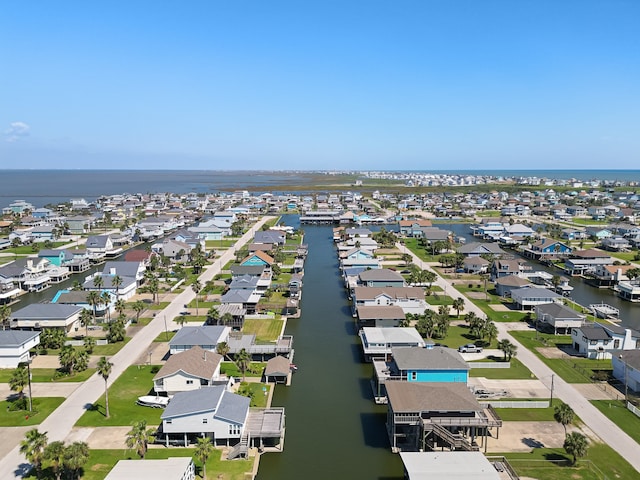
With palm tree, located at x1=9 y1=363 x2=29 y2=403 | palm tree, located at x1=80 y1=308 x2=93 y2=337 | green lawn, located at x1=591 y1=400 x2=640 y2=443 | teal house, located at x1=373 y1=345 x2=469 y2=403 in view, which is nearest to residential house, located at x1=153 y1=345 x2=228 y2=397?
palm tree, located at x1=9 y1=363 x2=29 y2=403

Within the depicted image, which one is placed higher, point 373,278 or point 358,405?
point 373,278

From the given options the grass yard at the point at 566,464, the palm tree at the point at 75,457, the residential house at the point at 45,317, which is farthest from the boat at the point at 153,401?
the grass yard at the point at 566,464

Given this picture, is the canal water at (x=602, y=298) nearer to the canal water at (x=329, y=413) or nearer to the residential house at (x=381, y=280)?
the residential house at (x=381, y=280)

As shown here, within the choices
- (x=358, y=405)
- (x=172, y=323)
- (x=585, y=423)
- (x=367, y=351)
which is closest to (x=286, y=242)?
(x=172, y=323)

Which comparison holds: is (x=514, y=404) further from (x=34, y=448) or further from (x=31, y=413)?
(x=31, y=413)

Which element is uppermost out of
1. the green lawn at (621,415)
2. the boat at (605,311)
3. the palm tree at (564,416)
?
the palm tree at (564,416)

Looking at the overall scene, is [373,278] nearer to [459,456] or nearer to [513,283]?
[513,283]
